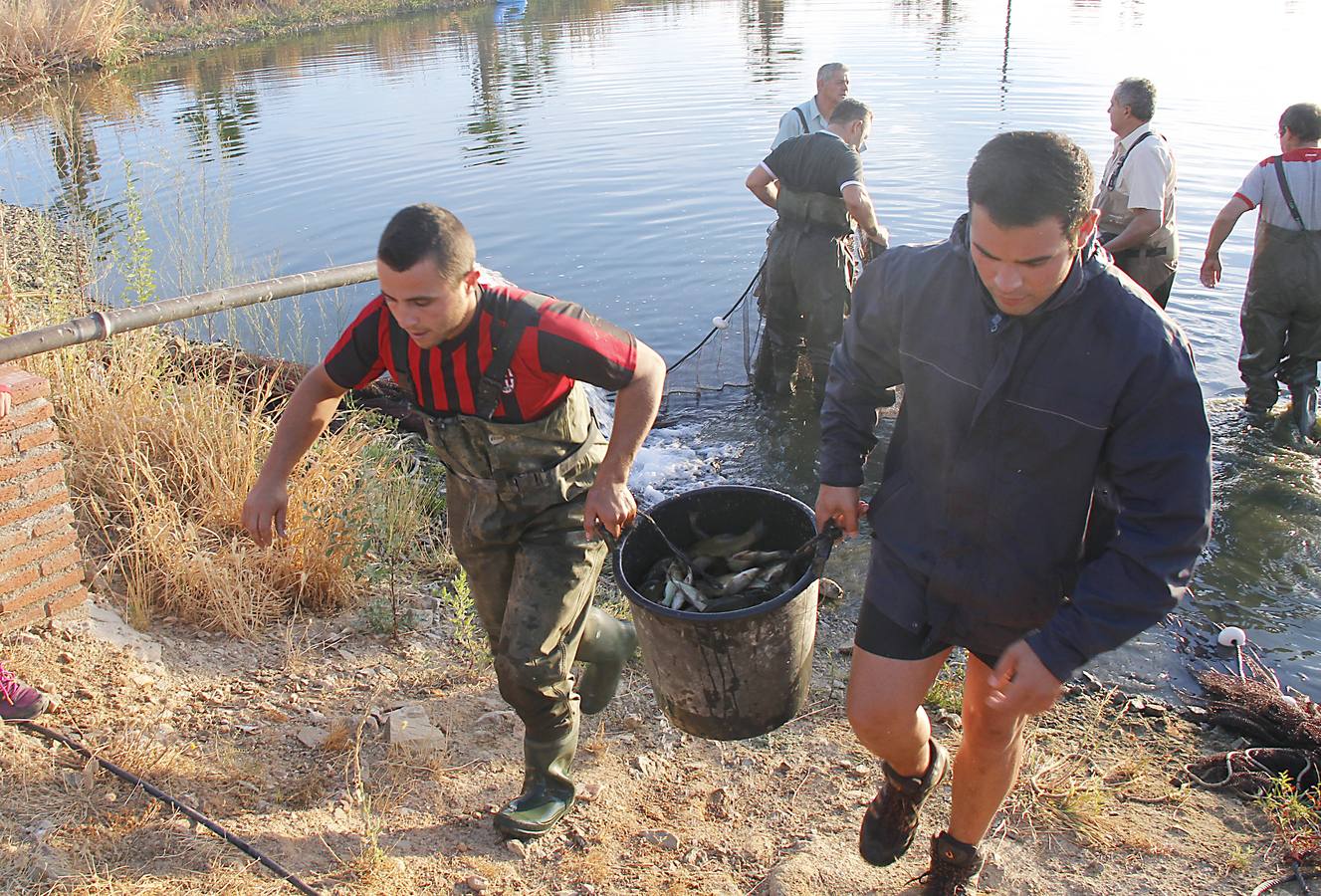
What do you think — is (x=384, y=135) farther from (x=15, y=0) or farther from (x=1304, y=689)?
(x=1304, y=689)

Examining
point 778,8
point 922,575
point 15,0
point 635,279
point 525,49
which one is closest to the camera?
point 922,575

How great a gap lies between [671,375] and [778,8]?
97.9 ft

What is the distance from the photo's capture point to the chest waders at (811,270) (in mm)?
7809

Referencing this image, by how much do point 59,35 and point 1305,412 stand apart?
30.1 meters

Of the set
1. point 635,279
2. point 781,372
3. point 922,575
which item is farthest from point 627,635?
point 635,279

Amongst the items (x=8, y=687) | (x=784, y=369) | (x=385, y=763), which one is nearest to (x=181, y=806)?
(x=385, y=763)

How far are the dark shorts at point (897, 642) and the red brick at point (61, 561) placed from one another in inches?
126

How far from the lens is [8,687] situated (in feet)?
11.9

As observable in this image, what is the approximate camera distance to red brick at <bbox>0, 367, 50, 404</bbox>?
3891 millimetres

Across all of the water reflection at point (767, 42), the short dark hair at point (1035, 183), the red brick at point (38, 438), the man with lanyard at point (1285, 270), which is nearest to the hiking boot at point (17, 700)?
the red brick at point (38, 438)

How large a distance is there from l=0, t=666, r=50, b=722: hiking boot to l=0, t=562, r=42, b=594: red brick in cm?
43

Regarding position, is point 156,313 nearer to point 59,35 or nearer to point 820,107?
point 820,107

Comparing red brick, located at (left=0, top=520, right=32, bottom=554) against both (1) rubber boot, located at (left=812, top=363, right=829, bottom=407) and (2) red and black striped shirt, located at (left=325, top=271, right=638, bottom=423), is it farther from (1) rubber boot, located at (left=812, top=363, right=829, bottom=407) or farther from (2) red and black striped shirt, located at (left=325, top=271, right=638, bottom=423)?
(1) rubber boot, located at (left=812, top=363, right=829, bottom=407)

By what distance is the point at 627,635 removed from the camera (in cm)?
413
